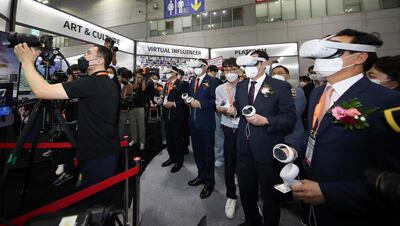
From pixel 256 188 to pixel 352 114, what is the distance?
1197 millimetres

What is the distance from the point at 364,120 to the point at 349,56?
368 millimetres

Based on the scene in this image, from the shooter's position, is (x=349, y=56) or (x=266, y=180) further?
(x=266, y=180)

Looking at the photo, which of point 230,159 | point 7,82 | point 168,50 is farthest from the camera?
point 168,50

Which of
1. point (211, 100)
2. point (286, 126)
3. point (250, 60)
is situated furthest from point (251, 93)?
point (211, 100)

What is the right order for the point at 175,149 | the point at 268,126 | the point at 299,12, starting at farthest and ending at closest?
1. the point at 299,12
2. the point at 175,149
3. the point at 268,126

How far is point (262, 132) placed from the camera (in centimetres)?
177

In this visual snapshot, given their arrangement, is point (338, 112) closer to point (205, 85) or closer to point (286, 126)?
point (286, 126)

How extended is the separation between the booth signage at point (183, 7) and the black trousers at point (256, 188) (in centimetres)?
581

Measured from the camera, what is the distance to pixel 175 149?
13.0ft

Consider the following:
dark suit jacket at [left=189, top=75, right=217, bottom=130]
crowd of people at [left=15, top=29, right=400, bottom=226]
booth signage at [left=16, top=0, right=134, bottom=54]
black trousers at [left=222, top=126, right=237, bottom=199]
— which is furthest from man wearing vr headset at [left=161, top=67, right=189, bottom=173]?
booth signage at [left=16, top=0, right=134, bottom=54]

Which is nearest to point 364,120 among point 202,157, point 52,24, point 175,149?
point 202,157

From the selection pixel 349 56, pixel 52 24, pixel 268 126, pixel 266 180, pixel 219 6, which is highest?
pixel 219 6

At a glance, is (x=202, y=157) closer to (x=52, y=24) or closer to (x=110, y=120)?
(x=110, y=120)

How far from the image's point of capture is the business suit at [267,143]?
173 cm
